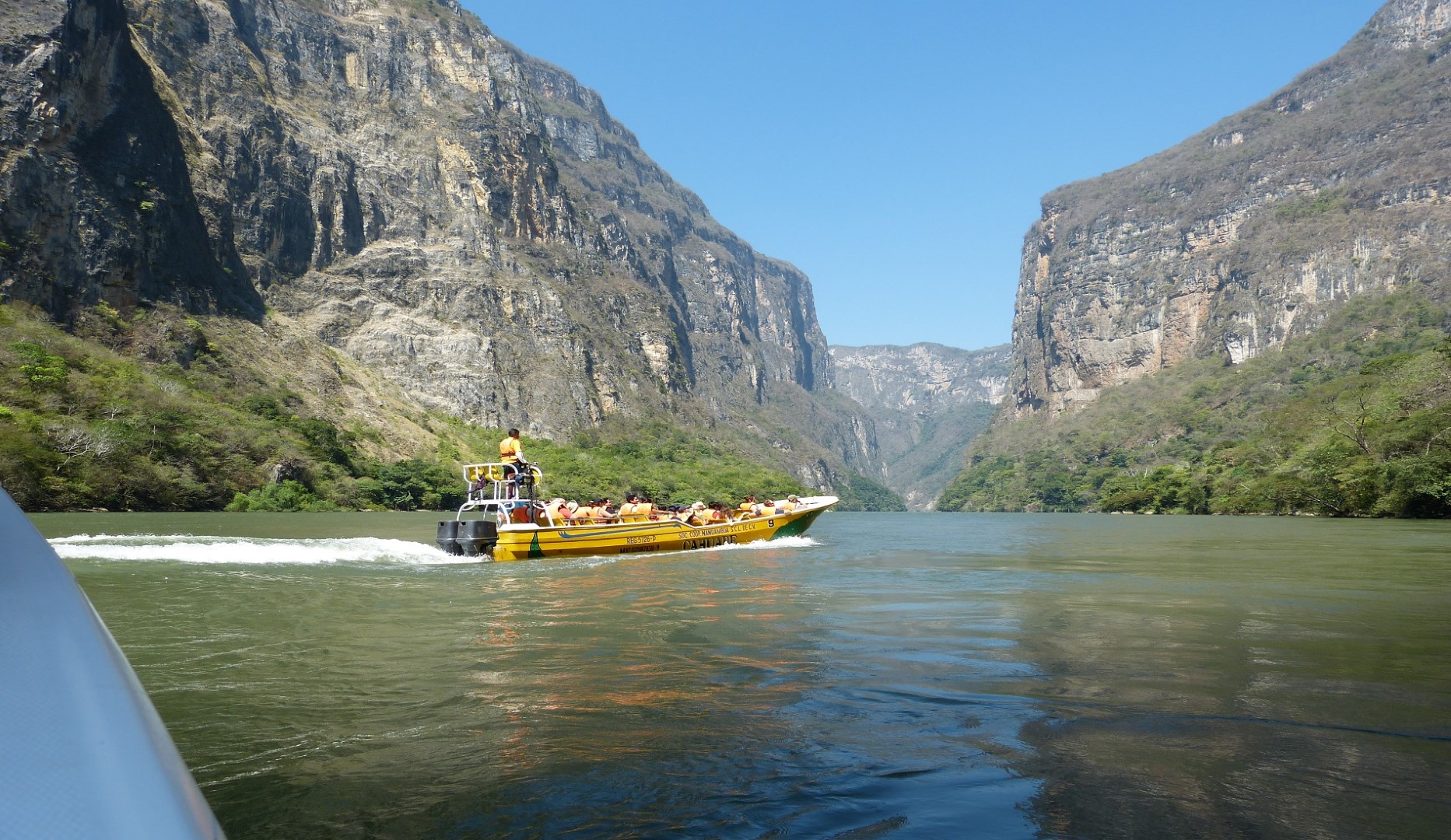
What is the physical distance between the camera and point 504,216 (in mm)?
145125

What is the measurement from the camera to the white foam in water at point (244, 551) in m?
19.2

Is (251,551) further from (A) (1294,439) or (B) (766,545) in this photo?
(A) (1294,439)

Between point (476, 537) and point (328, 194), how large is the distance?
10640cm

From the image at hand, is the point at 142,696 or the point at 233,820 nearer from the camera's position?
the point at 142,696

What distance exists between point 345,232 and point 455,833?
126 m

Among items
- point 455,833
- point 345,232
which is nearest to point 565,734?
point 455,833

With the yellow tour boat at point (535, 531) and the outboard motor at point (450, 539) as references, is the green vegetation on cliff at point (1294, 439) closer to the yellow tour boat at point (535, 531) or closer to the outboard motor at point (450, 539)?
the yellow tour boat at point (535, 531)

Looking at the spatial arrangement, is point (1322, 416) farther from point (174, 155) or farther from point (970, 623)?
point (174, 155)

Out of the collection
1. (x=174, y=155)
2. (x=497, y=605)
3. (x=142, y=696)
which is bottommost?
(x=497, y=605)

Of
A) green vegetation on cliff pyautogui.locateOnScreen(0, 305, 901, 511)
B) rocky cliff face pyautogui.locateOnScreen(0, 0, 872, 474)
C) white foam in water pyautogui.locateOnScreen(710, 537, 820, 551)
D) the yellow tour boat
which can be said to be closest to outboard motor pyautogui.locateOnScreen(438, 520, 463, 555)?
the yellow tour boat

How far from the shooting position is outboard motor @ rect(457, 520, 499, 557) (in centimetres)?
2412

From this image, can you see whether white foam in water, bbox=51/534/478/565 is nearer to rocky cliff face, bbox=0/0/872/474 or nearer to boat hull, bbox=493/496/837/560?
boat hull, bbox=493/496/837/560

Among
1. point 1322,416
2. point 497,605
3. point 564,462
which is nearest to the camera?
point 497,605

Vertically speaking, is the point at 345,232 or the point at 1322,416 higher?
the point at 345,232
